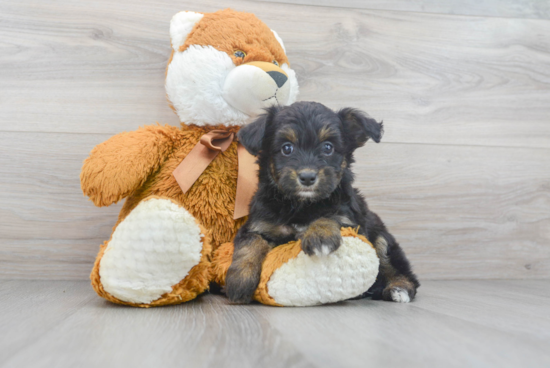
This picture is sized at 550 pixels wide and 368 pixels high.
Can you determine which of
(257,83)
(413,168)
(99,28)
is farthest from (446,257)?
(99,28)

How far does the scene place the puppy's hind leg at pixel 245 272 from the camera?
1.34m

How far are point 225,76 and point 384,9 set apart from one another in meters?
1.10

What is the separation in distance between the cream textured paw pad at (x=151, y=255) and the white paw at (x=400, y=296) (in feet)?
2.42

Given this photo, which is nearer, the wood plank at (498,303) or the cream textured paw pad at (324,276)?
the wood plank at (498,303)

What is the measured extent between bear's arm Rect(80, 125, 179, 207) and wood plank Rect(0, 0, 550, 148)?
501 millimetres

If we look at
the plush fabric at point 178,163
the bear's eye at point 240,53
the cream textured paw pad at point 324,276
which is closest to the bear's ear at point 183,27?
the plush fabric at point 178,163

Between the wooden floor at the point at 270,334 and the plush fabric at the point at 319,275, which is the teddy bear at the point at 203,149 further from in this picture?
the wooden floor at the point at 270,334

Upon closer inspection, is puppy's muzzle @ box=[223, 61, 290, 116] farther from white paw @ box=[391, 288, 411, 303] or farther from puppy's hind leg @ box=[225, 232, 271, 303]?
white paw @ box=[391, 288, 411, 303]

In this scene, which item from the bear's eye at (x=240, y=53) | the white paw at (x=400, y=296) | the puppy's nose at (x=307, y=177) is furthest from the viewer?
the bear's eye at (x=240, y=53)

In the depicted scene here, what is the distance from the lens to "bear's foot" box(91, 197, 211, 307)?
1.30m

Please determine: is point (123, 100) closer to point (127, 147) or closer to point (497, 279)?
point (127, 147)

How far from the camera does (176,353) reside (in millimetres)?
880

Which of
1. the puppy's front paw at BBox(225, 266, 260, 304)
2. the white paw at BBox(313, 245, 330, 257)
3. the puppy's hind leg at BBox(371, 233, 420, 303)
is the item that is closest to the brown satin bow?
the puppy's front paw at BBox(225, 266, 260, 304)

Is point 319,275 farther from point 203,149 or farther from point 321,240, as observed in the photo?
point 203,149
